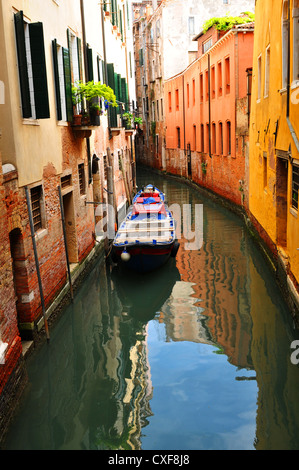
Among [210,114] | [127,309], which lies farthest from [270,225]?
[210,114]

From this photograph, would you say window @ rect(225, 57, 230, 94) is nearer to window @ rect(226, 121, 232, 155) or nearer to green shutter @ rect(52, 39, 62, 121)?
window @ rect(226, 121, 232, 155)

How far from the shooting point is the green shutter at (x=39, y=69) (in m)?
7.49

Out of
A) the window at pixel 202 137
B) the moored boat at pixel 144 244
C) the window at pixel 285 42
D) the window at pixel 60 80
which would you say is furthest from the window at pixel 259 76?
the window at pixel 202 137

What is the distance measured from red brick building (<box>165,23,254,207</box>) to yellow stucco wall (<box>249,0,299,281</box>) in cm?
216

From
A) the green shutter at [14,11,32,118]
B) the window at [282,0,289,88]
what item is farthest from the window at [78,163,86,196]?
the window at [282,0,289,88]

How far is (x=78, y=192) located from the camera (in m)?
10.8

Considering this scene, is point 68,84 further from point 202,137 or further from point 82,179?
point 202,137

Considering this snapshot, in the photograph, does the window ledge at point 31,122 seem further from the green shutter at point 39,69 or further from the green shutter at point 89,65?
the green shutter at point 89,65

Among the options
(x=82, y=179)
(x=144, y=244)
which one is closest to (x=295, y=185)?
(x=144, y=244)

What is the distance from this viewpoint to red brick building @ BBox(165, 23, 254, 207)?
17125mm

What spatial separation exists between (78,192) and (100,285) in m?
1.97

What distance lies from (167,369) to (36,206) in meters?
3.16

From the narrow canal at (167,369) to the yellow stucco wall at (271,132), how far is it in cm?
127
